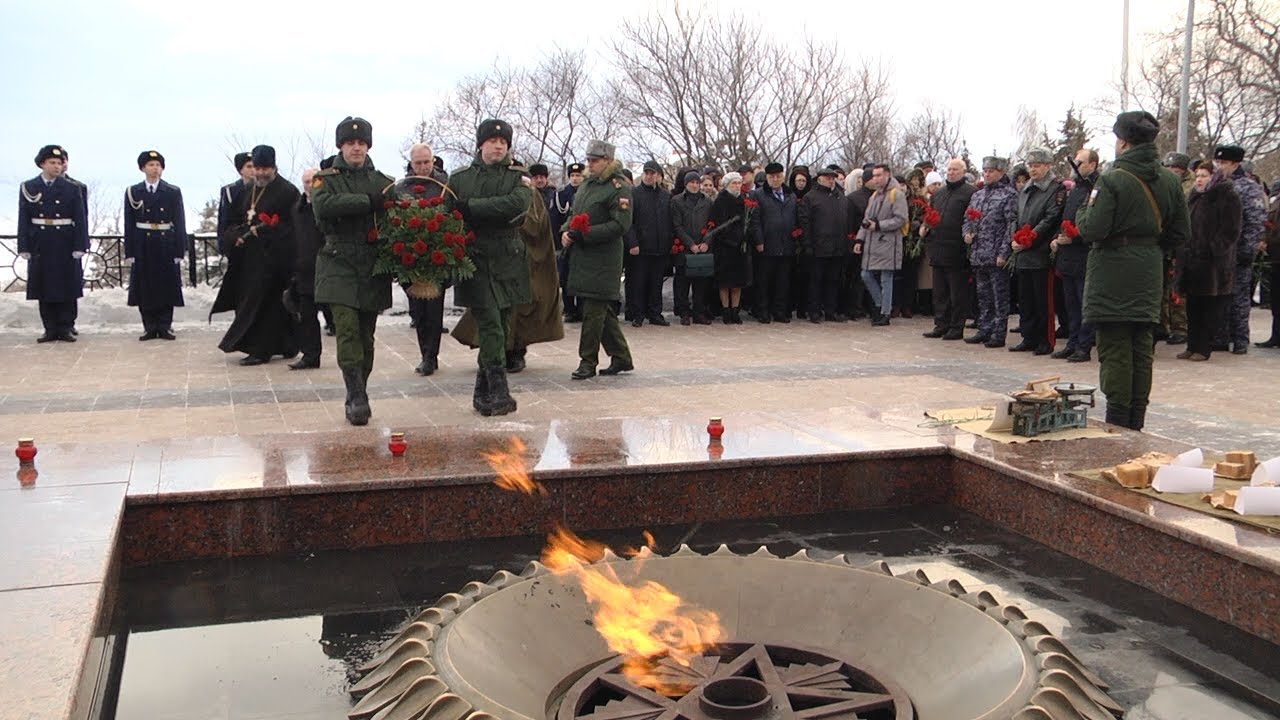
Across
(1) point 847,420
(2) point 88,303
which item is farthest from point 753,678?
(2) point 88,303

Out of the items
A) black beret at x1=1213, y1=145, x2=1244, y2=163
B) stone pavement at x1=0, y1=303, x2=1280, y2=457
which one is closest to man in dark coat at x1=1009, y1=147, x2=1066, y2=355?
stone pavement at x1=0, y1=303, x2=1280, y2=457

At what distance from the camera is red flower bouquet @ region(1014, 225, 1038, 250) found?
11453 millimetres

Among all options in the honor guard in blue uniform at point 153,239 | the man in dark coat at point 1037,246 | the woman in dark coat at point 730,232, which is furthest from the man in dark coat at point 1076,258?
the honor guard in blue uniform at point 153,239

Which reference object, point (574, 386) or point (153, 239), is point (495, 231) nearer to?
point (574, 386)

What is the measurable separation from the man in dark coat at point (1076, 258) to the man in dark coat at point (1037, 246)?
0.55ft

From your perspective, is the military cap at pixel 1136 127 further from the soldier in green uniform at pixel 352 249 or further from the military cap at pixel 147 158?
the military cap at pixel 147 158

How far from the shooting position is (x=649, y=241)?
46.9 ft

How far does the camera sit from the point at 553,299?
33.6ft

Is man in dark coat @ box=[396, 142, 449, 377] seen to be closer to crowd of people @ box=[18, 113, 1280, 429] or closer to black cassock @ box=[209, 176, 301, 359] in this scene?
crowd of people @ box=[18, 113, 1280, 429]

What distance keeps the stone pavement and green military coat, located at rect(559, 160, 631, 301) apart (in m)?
0.80

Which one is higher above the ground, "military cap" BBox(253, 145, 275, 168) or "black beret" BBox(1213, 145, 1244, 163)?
"black beret" BBox(1213, 145, 1244, 163)

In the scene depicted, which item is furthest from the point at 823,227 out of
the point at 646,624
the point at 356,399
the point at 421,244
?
the point at 646,624

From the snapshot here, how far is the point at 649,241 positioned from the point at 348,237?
23.8 feet

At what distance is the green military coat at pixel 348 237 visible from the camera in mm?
7223
